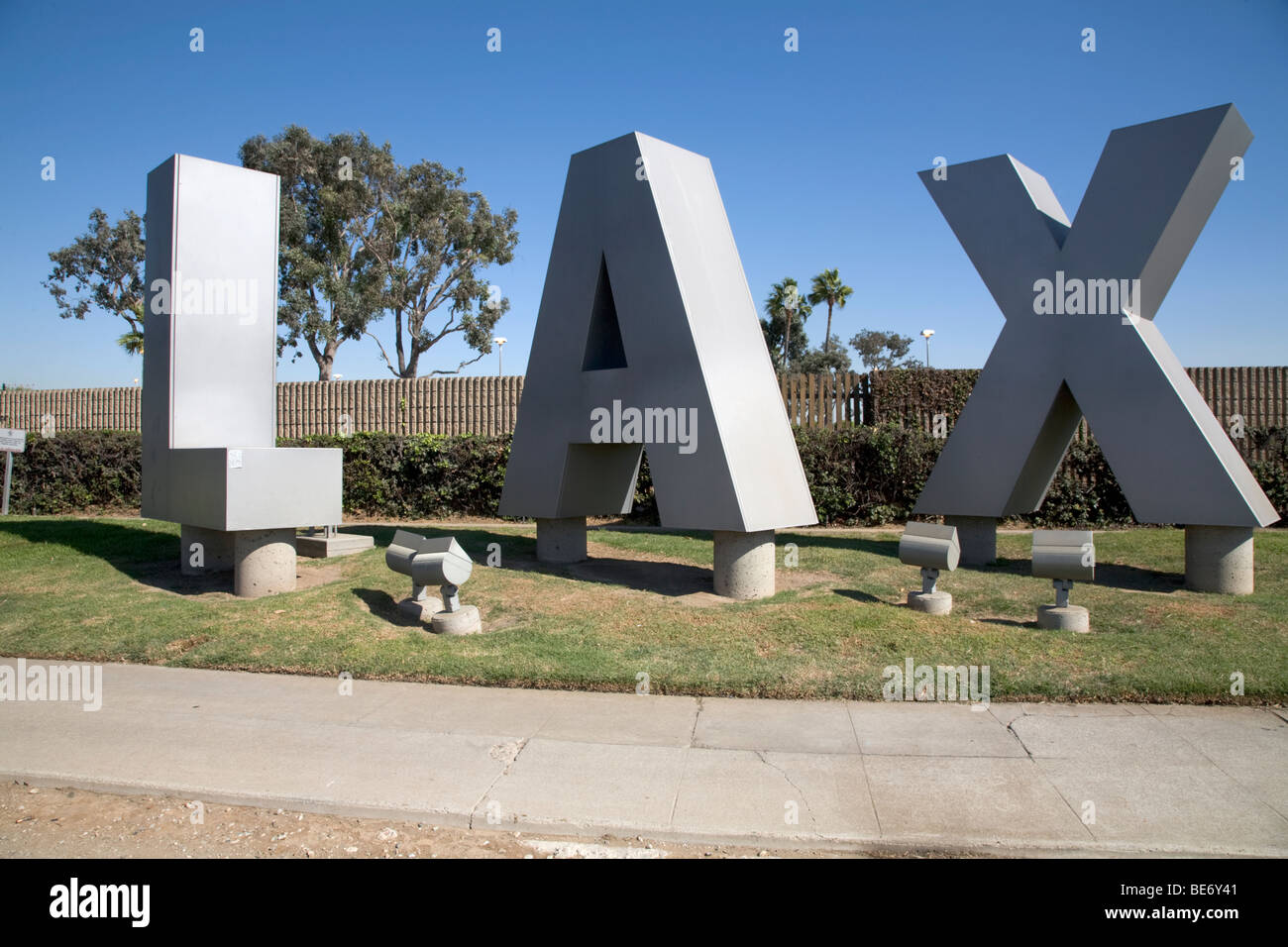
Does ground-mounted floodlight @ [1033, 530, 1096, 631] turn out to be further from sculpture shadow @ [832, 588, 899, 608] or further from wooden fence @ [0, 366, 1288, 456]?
wooden fence @ [0, 366, 1288, 456]

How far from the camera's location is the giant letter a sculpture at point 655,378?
822 centimetres

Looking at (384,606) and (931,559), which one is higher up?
(931,559)

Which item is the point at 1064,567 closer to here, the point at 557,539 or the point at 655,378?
the point at 655,378

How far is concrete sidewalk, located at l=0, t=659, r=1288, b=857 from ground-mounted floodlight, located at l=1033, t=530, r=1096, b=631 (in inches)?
60.9

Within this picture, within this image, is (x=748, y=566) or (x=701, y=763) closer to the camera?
(x=701, y=763)

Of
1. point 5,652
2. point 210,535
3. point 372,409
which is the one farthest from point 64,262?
point 5,652

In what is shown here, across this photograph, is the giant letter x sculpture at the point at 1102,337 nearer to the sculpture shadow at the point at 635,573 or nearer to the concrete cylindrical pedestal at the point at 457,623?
the sculpture shadow at the point at 635,573

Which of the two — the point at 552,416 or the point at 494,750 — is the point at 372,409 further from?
the point at 494,750

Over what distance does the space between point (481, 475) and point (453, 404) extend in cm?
289

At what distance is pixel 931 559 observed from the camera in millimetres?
7871

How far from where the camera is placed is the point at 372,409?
17.9 meters

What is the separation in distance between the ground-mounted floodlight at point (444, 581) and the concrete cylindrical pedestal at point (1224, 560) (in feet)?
25.1

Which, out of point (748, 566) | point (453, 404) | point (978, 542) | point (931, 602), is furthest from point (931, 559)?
point (453, 404)

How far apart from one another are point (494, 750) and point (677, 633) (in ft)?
8.32
